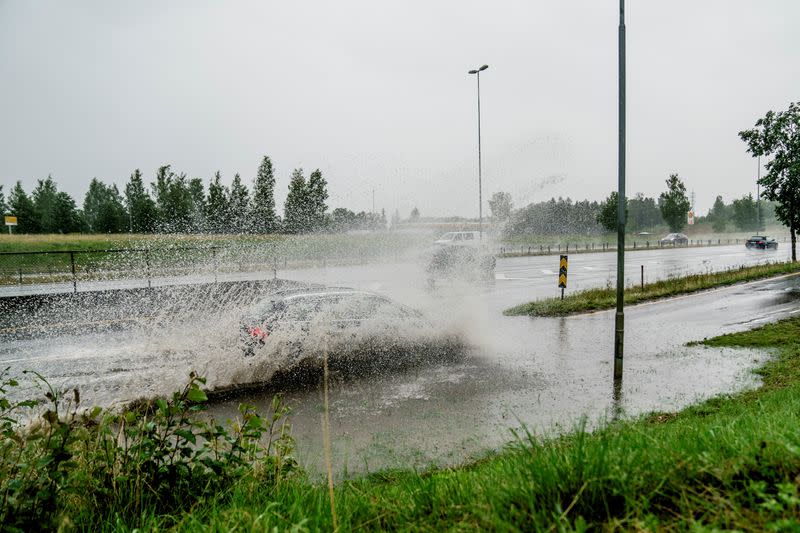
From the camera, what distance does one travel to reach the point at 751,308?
1620cm

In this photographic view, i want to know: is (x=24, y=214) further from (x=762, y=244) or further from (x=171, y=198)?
(x=762, y=244)

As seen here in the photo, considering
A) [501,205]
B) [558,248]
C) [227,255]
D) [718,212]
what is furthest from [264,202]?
[718,212]

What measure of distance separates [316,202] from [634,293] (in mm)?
13637

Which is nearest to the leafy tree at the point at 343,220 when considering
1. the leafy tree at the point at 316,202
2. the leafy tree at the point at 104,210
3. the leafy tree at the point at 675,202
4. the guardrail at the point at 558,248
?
the leafy tree at the point at 316,202

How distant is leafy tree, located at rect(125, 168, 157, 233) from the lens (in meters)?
63.6

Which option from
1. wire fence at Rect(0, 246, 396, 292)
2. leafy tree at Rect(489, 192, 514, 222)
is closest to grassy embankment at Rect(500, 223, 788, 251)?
wire fence at Rect(0, 246, 396, 292)

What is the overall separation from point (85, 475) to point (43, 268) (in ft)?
104

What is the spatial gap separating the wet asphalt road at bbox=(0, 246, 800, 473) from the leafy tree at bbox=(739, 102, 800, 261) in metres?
14.9

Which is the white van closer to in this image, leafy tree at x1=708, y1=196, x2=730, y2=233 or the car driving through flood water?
the car driving through flood water

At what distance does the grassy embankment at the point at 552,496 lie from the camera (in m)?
2.24

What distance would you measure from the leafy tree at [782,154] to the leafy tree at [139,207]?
182 feet

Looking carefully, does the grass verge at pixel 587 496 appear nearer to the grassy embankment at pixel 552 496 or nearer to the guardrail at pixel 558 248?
the grassy embankment at pixel 552 496

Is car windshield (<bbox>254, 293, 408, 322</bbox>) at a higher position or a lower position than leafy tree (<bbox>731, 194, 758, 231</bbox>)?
lower

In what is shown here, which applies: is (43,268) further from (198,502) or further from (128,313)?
(198,502)
